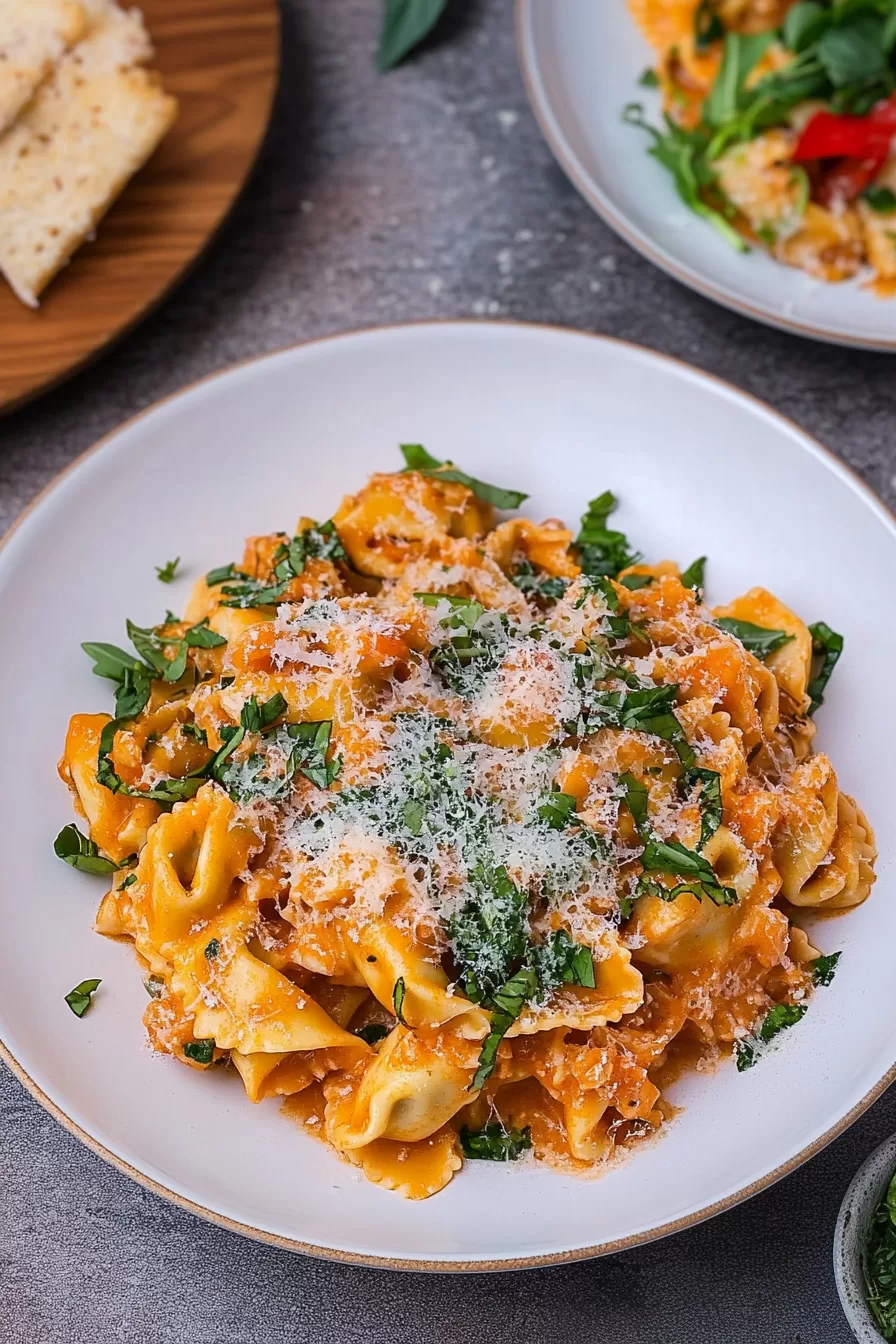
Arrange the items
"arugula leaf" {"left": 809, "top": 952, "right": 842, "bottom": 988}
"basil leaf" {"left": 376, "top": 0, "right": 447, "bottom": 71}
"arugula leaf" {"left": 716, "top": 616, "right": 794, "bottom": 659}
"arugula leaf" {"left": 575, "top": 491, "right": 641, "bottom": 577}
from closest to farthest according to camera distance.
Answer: "arugula leaf" {"left": 809, "top": 952, "right": 842, "bottom": 988}, "arugula leaf" {"left": 716, "top": 616, "right": 794, "bottom": 659}, "arugula leaf" {"left": 575, "top": 491, "right": 641, "bottom": 577}, "basil leaf" {"left": 376, "top": 0, "right": 447, "bottom": 71}

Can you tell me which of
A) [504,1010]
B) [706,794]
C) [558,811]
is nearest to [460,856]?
[558,811]

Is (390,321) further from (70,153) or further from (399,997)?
(399,997)

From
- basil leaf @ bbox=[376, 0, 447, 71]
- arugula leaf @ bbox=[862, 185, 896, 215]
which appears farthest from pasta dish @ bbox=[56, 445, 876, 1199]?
basil leaf @ bbox=[376, 0, 447, 71]

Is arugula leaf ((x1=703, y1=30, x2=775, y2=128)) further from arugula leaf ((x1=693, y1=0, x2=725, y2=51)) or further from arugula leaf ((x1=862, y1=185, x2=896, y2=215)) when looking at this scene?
arugula leaf ((x1=862, y1=185, x2=896, y2=215))

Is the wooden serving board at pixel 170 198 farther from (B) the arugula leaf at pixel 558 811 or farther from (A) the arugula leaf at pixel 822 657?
(A) the arugula leaf at pixel 822 657

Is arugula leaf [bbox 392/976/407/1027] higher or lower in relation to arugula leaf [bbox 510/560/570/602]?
lower
